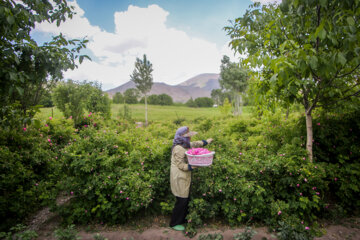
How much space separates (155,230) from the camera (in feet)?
11.8

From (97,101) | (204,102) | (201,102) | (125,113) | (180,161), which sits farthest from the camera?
(201,102)

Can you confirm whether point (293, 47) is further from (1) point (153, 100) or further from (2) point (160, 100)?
(2) point (160, 100)

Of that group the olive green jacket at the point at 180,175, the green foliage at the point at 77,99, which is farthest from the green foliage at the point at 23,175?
the green foliage at the point at 77,99

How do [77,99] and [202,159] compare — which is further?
[77,99]

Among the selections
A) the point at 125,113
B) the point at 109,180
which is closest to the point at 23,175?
the point at 109,180

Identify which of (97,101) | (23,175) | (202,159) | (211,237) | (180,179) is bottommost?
(211,237)

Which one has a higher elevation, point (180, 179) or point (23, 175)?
point (180, 179)

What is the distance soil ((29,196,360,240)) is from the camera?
3.35m

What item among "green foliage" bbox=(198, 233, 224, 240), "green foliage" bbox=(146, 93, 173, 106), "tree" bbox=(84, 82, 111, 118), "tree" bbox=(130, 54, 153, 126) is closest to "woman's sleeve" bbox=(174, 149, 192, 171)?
"green foliage" bbox=(198, 233, 224, 240)

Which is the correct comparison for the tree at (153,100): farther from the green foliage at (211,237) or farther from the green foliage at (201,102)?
the green foliage at (211,237)

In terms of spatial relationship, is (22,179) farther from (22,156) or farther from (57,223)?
(57,223)

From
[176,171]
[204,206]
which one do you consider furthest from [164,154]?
[204,206]

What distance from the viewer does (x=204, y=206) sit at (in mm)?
3758

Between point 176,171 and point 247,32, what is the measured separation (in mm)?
3221
